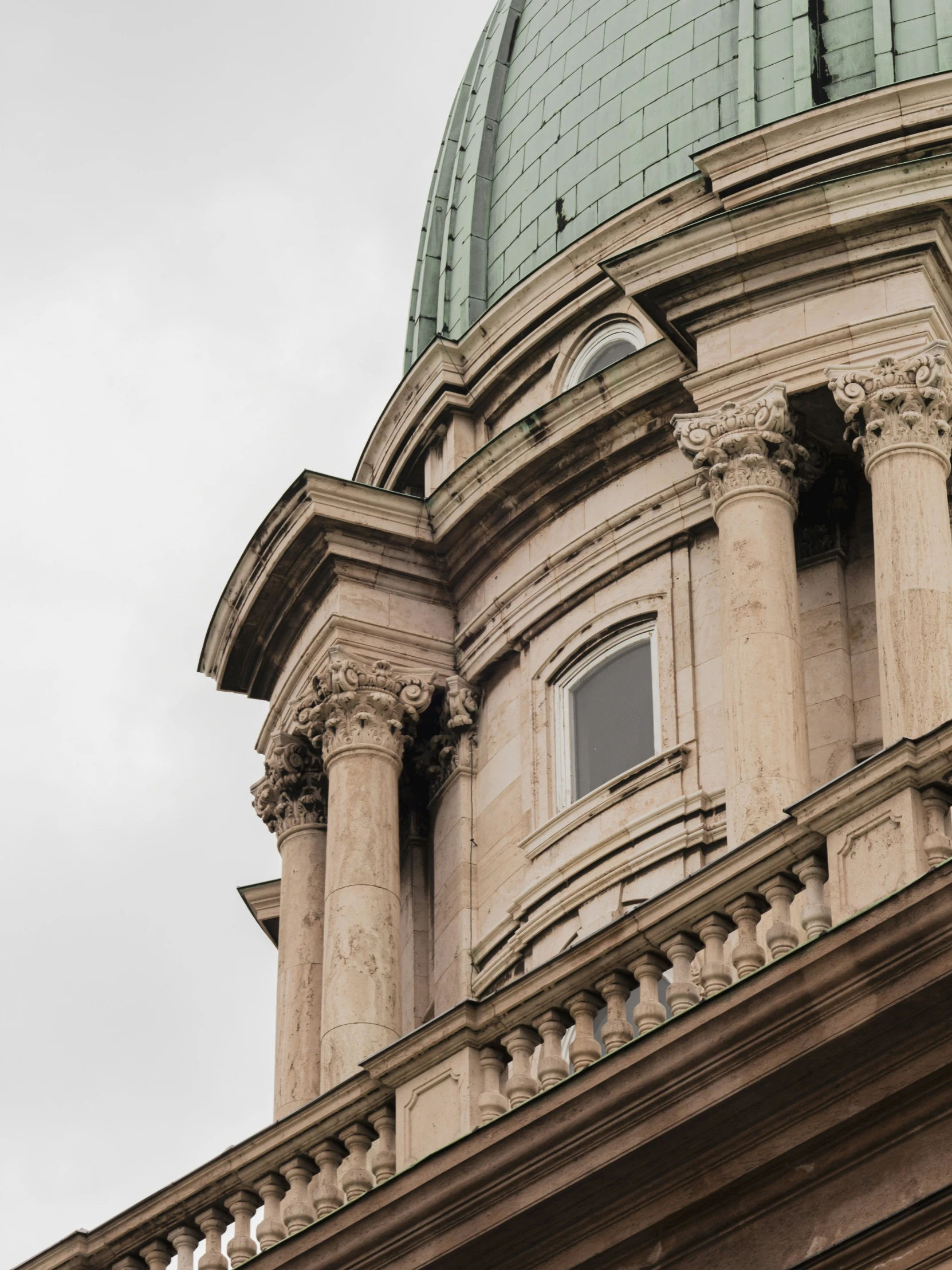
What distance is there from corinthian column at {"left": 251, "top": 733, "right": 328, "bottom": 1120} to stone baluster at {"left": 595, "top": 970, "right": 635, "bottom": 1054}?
36.7 feet

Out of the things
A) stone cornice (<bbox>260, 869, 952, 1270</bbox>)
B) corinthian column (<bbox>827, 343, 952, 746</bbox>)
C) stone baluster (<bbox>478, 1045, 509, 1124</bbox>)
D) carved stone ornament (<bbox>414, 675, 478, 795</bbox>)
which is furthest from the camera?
A: carved stone ornament (<bbox>414, 675, 478, 795</bbox>)

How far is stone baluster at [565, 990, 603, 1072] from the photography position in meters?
19.2

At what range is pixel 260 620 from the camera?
33125 mm

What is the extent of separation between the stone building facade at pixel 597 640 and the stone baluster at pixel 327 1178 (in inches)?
1.1

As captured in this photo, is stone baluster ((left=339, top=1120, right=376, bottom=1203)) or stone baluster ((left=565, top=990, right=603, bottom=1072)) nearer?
stone baluster ((left=565, top=990, right=603, bottom=1072))

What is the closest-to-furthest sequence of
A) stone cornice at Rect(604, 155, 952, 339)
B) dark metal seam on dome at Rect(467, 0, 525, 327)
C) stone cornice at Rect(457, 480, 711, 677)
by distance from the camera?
stone cornice at Rect(604, 155, 952, 339), stone cornice at Rect(457, 480, 711, 677), dark metal seam on dome at Rect(467, 0, 525, 327)

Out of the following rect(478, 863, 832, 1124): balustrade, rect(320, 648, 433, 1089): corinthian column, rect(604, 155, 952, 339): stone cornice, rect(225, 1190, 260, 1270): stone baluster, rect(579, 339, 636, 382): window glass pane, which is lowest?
rect(225, 1190, 260, 1270): stone baluster

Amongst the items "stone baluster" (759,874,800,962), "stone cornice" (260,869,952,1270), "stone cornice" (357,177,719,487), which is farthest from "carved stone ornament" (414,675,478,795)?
"stone cornice" (260,869,952,1270)

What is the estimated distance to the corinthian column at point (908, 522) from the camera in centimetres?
2584

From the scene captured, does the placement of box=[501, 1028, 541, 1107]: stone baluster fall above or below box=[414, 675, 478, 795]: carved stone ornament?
below

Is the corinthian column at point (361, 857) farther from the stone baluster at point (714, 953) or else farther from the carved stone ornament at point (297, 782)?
the stone baluster at point (714, 953)

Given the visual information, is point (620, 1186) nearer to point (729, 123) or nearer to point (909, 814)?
point (909, 814)

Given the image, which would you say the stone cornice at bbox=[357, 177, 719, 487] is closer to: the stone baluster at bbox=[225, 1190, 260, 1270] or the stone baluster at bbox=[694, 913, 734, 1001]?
the stone baluster at bbox=[225, 1190, 260, 1270]

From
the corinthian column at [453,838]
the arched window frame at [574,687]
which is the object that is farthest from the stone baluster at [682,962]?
the corinthian column at [453,838]
